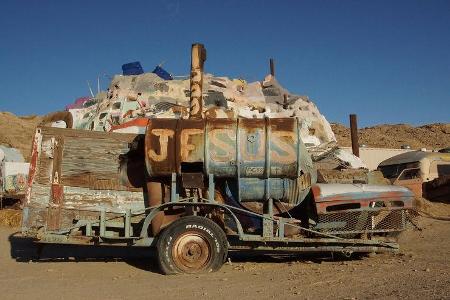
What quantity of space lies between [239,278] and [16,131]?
4120cm

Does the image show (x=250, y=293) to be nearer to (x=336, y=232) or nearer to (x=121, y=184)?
(x=336, y=232)

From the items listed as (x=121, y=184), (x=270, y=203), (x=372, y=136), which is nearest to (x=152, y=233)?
(x=121, y=184)

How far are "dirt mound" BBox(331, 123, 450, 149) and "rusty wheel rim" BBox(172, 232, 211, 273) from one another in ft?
132

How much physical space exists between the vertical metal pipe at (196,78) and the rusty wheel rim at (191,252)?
14.8 ft

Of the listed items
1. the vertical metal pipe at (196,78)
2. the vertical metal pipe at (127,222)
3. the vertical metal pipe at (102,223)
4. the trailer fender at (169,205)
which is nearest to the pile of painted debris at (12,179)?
the vertical metal pipe at (196,78)

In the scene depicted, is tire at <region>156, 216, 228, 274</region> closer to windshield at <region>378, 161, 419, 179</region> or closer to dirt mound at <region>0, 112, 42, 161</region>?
windshield at <region>378, 161, 419, 179</region>

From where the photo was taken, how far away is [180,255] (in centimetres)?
722

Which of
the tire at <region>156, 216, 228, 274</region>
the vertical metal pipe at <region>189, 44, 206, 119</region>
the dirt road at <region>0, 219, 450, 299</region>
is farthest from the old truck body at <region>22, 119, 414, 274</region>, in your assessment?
the vertical metal pipe at <region>189, 44, 206, 119</region>

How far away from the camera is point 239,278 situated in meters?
6.92

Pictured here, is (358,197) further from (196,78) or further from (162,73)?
(162,73)

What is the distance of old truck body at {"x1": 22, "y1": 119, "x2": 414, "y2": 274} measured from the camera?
7.45 metres

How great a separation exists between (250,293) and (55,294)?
2383 mm

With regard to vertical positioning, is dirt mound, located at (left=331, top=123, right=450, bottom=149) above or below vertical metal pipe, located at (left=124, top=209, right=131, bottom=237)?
above

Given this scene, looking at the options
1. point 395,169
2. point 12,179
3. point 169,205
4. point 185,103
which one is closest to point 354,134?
point 395,169
